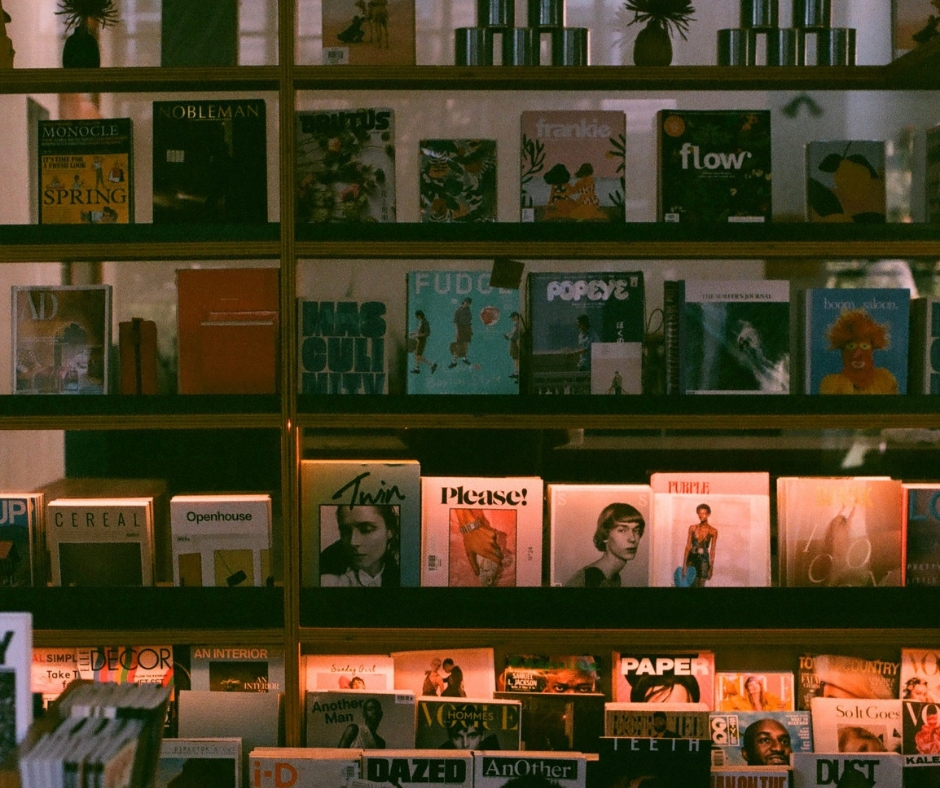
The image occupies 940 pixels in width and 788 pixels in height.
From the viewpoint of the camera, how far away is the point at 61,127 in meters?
2.39

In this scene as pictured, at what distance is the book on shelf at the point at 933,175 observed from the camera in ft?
7.88

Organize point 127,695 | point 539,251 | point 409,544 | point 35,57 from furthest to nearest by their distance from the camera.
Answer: point 35,57 < point 409,544 < point 539,251 < point 127,695

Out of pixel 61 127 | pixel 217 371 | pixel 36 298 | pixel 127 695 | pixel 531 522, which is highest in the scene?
pixel 61 127

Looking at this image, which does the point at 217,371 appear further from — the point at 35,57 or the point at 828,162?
the point at 828,162

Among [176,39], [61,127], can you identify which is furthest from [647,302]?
[61,127]

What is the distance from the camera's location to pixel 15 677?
1.57m

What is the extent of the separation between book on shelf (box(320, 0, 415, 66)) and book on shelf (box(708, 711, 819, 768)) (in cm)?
205

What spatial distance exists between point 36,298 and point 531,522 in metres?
1.51

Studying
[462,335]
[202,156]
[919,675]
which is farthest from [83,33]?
[919,675]

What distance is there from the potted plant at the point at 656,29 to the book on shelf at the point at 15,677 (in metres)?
1.97

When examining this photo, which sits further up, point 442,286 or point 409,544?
point 442,286

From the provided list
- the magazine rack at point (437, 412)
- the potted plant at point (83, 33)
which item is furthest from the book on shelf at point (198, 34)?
the potted plant at point (83, 33)

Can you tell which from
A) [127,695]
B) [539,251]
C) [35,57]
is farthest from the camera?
[35,57]

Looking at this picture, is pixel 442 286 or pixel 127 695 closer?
pixel 127 695
